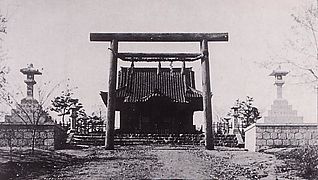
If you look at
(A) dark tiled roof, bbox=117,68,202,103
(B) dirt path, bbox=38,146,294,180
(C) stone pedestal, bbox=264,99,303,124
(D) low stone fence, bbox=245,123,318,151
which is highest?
(A) dark tiled roof, bbox=117,68,202,103

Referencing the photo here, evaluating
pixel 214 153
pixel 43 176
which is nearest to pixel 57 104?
pixel 214 153

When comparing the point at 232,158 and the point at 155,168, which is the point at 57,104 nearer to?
the point at 232,158

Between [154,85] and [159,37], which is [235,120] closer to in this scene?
[154,85]

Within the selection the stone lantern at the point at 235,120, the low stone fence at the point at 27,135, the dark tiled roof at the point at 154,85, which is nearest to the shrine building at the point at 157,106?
the dark tiled roof at the point at 154,85

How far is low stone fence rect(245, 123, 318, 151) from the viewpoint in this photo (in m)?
6.48

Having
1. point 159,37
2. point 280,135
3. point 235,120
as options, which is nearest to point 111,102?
point 159,37

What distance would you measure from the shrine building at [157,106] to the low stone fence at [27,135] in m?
4.47

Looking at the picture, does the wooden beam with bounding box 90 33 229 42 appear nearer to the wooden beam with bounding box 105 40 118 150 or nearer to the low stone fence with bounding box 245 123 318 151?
the wooden beam with bounding box 105 40 118 150

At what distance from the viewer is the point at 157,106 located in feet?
38.3

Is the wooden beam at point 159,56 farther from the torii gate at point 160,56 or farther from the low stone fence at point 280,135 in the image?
the low stone fence at point 280,135

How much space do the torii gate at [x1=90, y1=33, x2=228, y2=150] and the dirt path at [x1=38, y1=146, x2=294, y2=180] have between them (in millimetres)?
898

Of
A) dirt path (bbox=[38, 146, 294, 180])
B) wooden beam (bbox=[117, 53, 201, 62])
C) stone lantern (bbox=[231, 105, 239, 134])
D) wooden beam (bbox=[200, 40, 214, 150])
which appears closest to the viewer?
dirt path (bbox=[38, 146, 294, 180])

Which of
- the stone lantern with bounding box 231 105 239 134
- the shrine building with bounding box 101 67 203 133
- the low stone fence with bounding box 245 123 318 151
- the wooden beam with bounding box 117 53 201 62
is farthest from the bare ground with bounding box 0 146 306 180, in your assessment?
the shrine building with bounding box 101 67 203 133

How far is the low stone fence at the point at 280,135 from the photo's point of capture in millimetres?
6483
